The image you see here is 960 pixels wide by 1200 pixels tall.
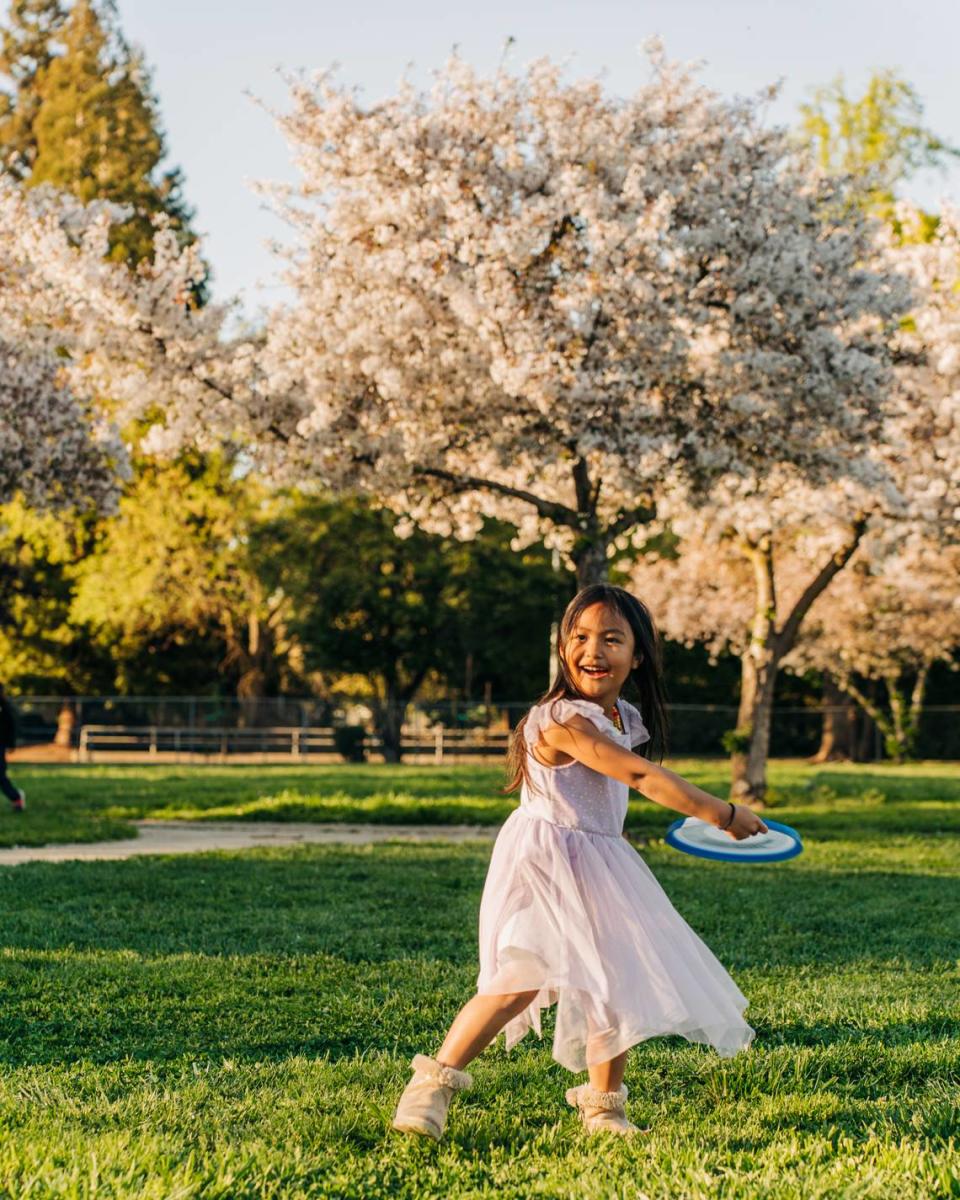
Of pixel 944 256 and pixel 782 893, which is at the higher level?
pixel 944 256

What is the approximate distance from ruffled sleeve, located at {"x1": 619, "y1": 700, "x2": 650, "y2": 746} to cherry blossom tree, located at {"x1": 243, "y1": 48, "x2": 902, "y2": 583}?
937 centimetres

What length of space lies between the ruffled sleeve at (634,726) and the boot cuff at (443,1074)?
1190 millimetres

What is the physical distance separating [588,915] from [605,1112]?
613 mm

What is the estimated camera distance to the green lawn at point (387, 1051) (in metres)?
3.99

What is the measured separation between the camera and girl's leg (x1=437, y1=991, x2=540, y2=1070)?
4480 mm

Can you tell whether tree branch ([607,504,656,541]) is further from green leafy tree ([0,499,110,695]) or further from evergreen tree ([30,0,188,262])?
evergreen tree ([30,0,188,262])

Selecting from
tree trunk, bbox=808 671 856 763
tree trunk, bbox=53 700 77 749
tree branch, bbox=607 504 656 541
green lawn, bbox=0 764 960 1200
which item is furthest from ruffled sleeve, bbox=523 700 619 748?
tree trunk, bbox=808 671 856 763

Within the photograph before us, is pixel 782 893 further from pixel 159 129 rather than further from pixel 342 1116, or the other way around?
pixel 159 129

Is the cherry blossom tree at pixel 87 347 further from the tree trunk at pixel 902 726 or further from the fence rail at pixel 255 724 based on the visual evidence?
the tree trunk at pixel 902 726

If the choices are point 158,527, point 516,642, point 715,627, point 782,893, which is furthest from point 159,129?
point 782,893

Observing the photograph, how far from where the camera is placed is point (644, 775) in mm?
4422

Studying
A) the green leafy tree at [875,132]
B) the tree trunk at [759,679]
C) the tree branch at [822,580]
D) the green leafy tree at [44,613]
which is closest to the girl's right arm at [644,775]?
the tree branch at [822,580]

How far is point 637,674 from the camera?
4.93 meters

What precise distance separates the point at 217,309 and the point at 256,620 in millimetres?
29164
